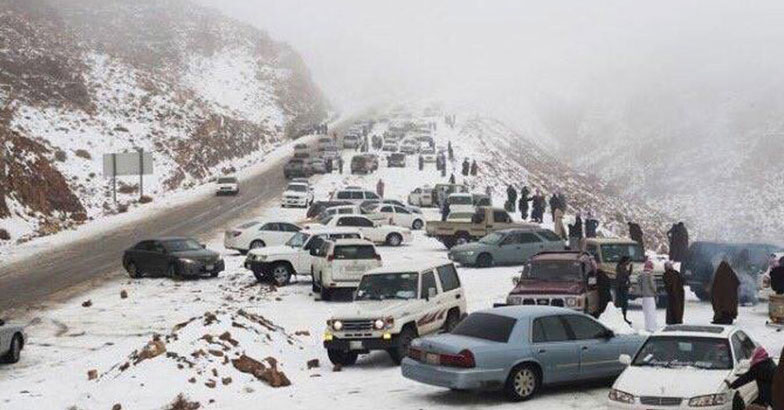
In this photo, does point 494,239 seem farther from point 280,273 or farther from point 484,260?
point 280,273

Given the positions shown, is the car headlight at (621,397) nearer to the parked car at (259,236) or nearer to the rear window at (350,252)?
the rear window at (350,252)

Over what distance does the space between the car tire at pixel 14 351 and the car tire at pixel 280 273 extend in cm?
1072

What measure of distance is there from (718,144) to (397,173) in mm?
70175

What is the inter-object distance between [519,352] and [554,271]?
7.49 m

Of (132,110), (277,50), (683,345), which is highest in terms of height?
(277,50)

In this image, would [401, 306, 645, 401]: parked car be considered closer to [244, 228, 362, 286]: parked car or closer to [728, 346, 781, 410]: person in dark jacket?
[728, 346, 781, 410]: person in dark jacket

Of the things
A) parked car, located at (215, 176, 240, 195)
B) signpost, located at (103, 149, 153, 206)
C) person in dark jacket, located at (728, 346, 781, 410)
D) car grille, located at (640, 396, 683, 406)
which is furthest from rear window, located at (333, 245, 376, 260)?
parked car, located at (215, 176, 240, 195)

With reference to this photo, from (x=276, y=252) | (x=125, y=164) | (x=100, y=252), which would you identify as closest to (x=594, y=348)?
(x=276, y=252)

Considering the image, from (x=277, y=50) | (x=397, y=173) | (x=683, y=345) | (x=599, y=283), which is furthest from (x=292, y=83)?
(x=683, y=345)

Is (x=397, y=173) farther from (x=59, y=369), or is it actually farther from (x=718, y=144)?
(x=718, y=144)

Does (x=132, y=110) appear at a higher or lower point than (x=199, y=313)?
higher

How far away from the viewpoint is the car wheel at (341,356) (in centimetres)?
1839

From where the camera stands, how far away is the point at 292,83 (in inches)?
4894

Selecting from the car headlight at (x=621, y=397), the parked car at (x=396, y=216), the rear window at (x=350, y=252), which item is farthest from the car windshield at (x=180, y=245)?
the car headlight at (x=621, y=397)
